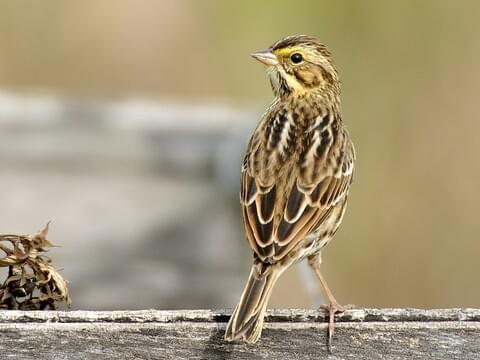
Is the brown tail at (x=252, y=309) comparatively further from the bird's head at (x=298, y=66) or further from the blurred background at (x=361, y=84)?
the blurred background at (x=361, y=84)

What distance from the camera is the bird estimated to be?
14.9ft

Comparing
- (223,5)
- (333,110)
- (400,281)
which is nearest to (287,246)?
(333,110)

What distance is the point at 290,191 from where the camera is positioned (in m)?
4.88

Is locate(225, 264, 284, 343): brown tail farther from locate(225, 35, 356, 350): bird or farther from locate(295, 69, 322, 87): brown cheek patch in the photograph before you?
locate(295, 69, 322, 87): brown cheek patch

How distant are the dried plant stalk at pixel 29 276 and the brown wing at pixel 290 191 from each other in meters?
0.89

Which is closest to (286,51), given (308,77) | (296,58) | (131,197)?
(296,58)

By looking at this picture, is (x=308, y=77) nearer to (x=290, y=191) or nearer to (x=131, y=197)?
(x=131, y=197)

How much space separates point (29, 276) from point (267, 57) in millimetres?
2295

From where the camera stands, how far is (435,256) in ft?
29.1

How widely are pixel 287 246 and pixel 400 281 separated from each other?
4287 mm

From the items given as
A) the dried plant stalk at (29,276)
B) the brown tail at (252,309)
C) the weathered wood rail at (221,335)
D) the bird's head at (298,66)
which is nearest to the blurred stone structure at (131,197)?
the bird's head at (298,66)

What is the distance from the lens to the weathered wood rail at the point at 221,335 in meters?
3.66

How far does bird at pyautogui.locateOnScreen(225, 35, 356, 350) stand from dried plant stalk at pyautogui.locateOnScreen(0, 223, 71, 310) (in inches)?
20.8

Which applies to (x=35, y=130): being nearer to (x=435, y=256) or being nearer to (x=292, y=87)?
(x=292, y=87)
